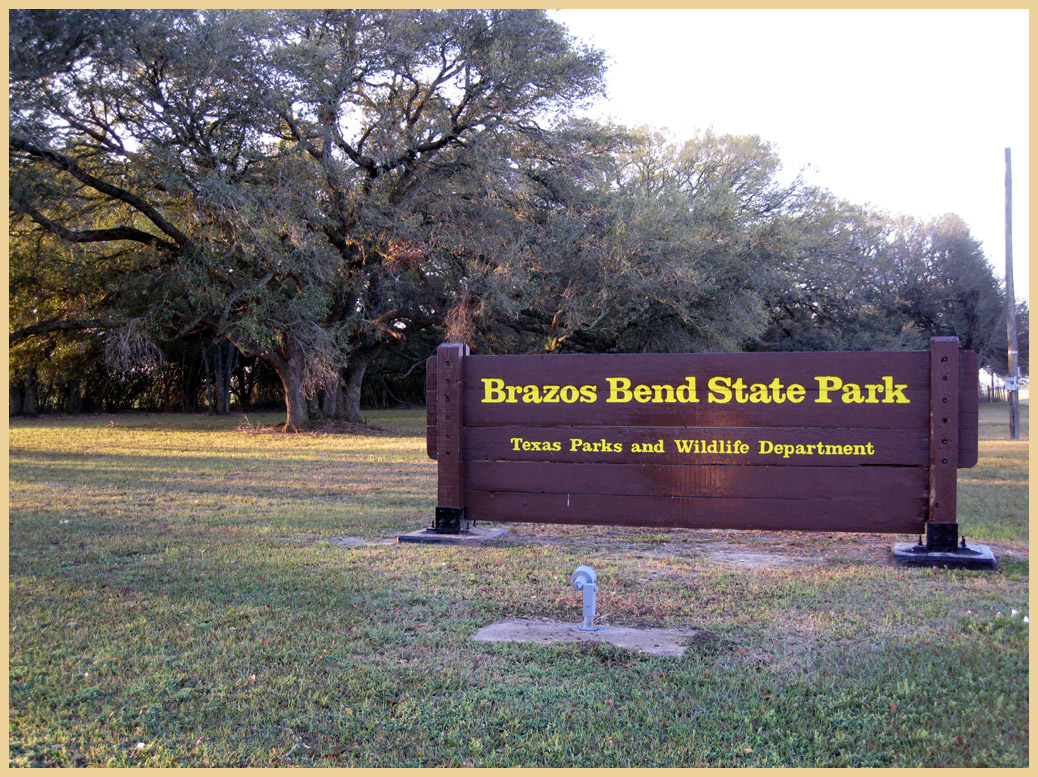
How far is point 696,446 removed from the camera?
710cm

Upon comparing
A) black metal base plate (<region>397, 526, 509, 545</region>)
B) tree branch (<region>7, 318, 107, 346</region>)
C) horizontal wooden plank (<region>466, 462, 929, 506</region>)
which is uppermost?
tree branch (<region>7, 318, 107, 346</region>)

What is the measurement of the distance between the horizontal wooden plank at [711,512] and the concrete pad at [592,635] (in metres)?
2.14

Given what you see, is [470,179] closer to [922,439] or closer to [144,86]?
[144,86]

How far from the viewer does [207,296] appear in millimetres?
19922

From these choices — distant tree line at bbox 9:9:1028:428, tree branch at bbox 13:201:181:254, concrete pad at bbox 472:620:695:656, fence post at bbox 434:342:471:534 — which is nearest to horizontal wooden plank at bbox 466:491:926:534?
fence post at bbox 434:342:471:534

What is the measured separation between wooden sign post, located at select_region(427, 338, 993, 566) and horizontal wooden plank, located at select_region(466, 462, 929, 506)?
1 cm

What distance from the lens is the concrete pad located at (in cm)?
477

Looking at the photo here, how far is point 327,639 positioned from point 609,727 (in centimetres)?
195

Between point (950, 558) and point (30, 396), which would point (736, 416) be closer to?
point (950, 558)

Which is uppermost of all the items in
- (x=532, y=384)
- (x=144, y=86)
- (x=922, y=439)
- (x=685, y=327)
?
(x=144, y=86)

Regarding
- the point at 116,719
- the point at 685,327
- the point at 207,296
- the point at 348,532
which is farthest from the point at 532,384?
the point at 685,327

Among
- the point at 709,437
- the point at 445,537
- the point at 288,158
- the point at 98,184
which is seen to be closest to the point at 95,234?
the point at 98,184

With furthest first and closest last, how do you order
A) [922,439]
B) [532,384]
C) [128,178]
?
[128,178] → [532,384] → [922,439]

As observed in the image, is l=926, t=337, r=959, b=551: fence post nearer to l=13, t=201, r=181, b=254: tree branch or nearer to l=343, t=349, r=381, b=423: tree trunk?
l=13, t=201, r=181, b=254: tree branch
